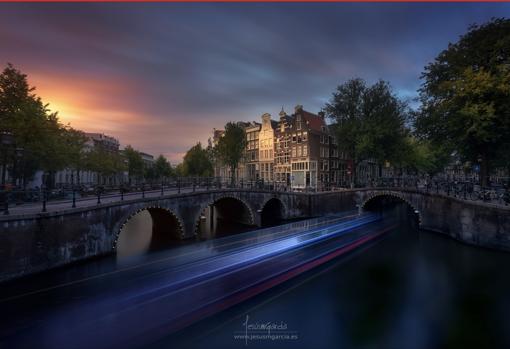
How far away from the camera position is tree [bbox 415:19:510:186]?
21.7 meters

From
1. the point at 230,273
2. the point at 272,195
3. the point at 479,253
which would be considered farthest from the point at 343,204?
the point at 230,273

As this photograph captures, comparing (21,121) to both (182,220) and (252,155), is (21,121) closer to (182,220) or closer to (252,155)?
(182,220)

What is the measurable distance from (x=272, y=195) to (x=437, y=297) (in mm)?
22318

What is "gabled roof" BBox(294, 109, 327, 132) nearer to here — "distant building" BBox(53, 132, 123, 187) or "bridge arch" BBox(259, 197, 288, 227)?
"bridge arch" BBox(259, 197, 288, 227)

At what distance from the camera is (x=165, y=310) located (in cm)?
1037

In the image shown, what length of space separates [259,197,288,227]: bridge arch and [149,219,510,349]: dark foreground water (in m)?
16.8

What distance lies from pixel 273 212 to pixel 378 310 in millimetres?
26956

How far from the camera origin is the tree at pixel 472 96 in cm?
2172

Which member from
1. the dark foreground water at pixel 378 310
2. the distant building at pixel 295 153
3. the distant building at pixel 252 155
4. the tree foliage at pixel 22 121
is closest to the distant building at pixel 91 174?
the tree foliage at pixel 22 121

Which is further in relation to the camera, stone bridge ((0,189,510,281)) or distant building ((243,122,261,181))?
distant building ((243,122,261,181))

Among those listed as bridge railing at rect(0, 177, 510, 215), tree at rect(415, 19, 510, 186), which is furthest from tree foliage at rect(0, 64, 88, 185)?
tree at rect(415, 19, 510, 186)

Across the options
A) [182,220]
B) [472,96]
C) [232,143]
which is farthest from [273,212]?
[472,96]

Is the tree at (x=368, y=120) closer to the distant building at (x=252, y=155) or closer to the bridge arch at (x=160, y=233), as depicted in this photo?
the distant building at (x=252, y=155)

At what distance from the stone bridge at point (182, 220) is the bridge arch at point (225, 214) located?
11 centimetres
